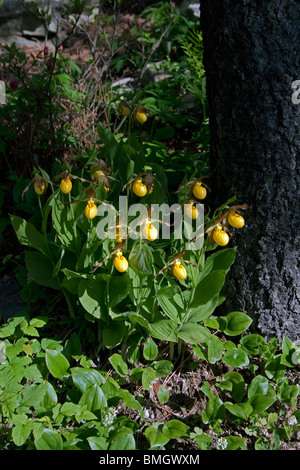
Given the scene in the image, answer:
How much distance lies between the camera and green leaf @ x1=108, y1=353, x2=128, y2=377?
1.94 meters

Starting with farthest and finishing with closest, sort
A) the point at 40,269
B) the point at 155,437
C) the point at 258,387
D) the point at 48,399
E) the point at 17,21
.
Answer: the point at 17,21
the point at 40,269
the point at 258,387
the point at 48,399
the point at 155,437

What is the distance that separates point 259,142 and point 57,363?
4.06 ft

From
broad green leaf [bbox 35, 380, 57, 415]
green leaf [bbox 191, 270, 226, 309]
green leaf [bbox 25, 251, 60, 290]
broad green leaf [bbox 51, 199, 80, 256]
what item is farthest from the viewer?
green leaf [bbox 25, 251, 60, 290]

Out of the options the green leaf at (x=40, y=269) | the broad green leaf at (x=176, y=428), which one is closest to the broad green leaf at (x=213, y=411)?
the broad green leaf at (x=176, y=428)

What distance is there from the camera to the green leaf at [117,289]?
1.85 m

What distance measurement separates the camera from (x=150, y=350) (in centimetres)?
198

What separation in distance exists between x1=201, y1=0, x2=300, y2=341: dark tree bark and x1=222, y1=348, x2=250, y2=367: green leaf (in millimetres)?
178

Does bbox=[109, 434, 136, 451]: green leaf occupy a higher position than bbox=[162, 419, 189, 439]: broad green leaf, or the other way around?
bbox=[109, 434, 136, 451]: green leaf

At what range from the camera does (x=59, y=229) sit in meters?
2.01

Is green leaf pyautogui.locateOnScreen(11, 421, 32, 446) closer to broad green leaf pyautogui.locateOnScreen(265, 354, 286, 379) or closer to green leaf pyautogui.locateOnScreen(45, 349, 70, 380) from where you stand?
green leaf pyautogui.locateOnScreen(45, 349, 70, 380)

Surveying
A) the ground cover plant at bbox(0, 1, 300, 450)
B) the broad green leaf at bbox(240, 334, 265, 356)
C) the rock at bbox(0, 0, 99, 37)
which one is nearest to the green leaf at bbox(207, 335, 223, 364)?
the ground cover plant at bbox(0, 1, 300, 450)

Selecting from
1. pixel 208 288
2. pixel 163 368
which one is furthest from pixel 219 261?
pixel 163 368

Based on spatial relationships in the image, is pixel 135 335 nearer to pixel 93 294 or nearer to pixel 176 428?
pixel 93 294

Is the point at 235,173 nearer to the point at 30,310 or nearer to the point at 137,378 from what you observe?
the point at 137,378
